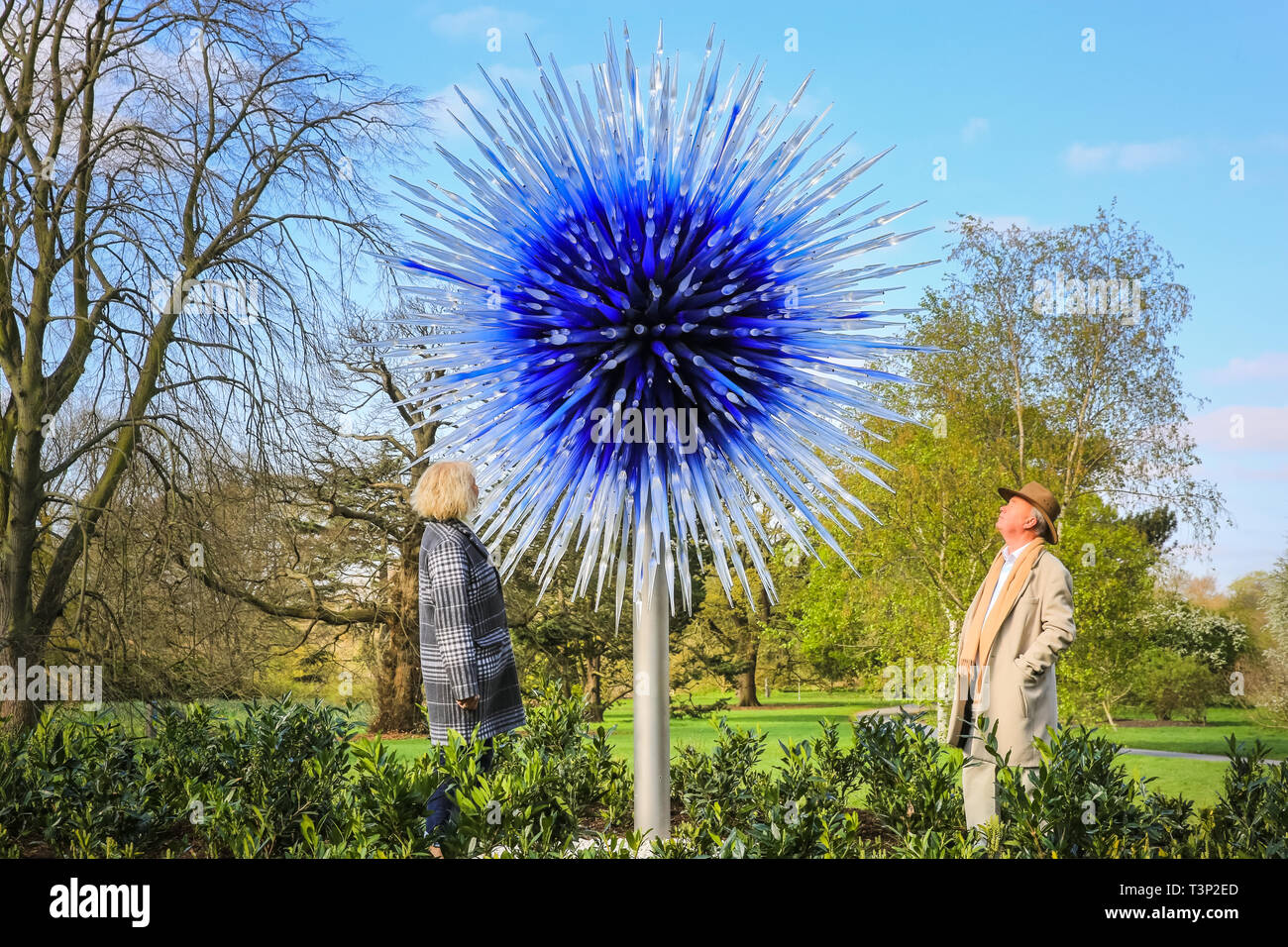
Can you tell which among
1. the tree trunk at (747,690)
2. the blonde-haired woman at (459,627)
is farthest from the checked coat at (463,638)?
the tree trunk at (747,690)

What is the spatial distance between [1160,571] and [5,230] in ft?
58.1

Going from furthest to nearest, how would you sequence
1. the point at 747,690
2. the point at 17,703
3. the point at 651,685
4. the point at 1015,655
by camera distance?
1. the point at 747,690
2. the point at 17,703
3. the point at 1015,655
4. the point at 651,685

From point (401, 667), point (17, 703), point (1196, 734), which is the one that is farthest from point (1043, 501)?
point (1196, 734)

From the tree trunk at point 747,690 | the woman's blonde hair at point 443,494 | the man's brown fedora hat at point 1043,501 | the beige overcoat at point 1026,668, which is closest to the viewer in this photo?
the beige overcoat at point 1026,668

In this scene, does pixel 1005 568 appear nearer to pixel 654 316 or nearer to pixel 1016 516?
pixel 1016 516

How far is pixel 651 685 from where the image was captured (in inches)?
116

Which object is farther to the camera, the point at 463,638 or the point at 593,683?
the point at 593,683

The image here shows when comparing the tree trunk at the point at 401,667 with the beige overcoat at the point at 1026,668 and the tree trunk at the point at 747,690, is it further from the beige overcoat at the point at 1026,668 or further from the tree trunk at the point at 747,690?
the beige overcoat at the point at 1026,668

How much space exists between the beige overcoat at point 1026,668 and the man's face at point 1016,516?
19cm

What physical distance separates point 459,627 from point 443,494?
61cm

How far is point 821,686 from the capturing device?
2194cm

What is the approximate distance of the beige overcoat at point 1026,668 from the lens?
416cm
